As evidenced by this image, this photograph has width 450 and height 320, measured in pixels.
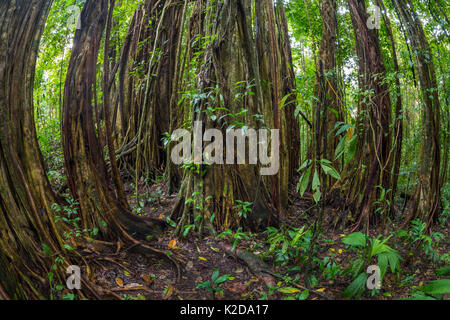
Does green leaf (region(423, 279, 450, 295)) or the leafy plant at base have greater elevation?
the leafy plant at base

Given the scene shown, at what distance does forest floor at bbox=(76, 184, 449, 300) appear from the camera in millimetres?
1947

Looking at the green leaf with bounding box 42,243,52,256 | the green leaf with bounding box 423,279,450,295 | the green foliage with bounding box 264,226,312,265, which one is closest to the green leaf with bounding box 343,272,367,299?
the green leaf with bounding box 423,279,450,295

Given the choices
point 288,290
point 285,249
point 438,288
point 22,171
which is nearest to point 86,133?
Answer: point 22,171

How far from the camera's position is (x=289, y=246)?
2406mm

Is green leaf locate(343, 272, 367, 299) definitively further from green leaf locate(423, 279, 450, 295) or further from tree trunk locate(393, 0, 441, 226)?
tree trunk locate(393, 0, 441, 226)

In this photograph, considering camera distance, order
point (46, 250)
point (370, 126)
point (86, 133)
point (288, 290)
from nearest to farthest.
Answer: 1. point (46, 250)
2. point (288, 290)
3. point (86, 133)
4. point (370, 126)

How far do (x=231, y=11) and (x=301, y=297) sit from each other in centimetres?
261

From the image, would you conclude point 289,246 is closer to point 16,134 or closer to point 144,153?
point 16,134

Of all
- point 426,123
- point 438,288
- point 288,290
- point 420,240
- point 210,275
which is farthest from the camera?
point 426,123

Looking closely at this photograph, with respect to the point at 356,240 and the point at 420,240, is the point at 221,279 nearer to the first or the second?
the point at 356,240

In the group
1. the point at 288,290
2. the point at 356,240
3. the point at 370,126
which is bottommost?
the point at 288,290

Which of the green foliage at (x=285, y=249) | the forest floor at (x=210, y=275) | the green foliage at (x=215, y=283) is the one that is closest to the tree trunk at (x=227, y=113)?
the forest floor at (x=210, y=275)

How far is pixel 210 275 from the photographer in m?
2.23
